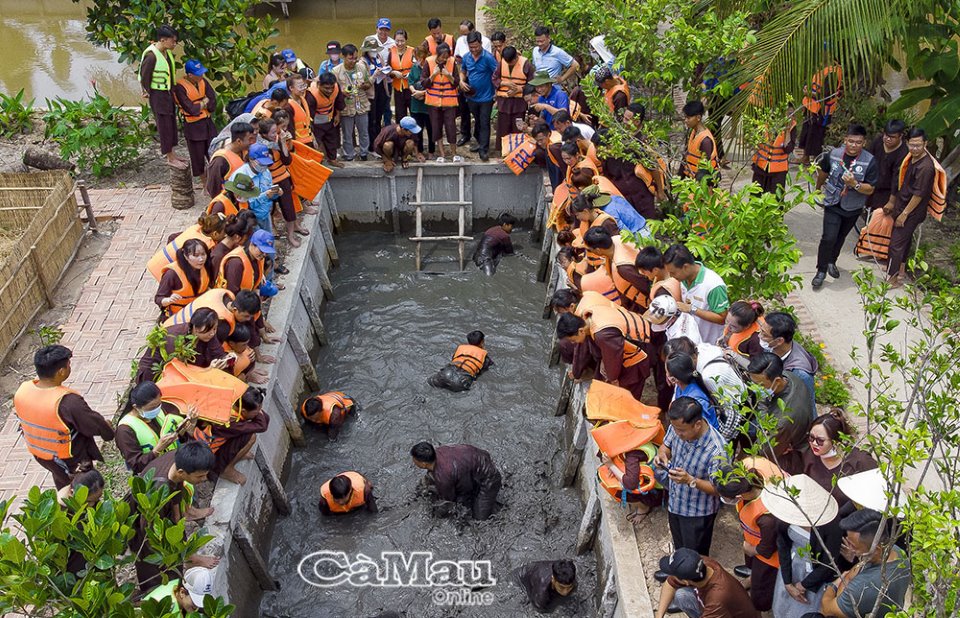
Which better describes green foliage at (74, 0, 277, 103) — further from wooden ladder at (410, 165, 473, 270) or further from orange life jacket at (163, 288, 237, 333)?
orange life jacket at (163, 288, 237, 333)

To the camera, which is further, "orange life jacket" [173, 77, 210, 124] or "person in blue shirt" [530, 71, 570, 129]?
"person in blue shirt" [530, 71, 570, 129]

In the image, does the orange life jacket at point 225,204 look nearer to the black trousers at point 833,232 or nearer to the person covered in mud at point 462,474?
the person covered in mud at point 462,474

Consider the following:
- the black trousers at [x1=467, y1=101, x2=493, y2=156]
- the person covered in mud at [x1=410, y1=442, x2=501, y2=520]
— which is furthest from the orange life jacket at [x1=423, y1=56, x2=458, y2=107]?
the person covered in mud at [x1=410, y1=442, x2=501, y2=520]

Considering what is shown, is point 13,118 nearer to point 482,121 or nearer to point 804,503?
point 482,121

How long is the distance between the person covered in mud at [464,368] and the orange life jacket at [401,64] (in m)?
4.37

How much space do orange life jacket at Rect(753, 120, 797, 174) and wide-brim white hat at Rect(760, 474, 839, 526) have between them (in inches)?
219

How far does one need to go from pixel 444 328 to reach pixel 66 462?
5.16 metres

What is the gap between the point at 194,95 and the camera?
10336mm

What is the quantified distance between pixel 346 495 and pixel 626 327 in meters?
3.02

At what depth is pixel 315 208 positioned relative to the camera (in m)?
10.9

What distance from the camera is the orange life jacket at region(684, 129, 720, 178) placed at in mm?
8812

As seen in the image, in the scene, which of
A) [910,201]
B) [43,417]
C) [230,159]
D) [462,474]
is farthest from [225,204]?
[910,201]

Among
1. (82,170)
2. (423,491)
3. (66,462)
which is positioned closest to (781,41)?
(423,491)

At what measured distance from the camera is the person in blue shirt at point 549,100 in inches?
443
